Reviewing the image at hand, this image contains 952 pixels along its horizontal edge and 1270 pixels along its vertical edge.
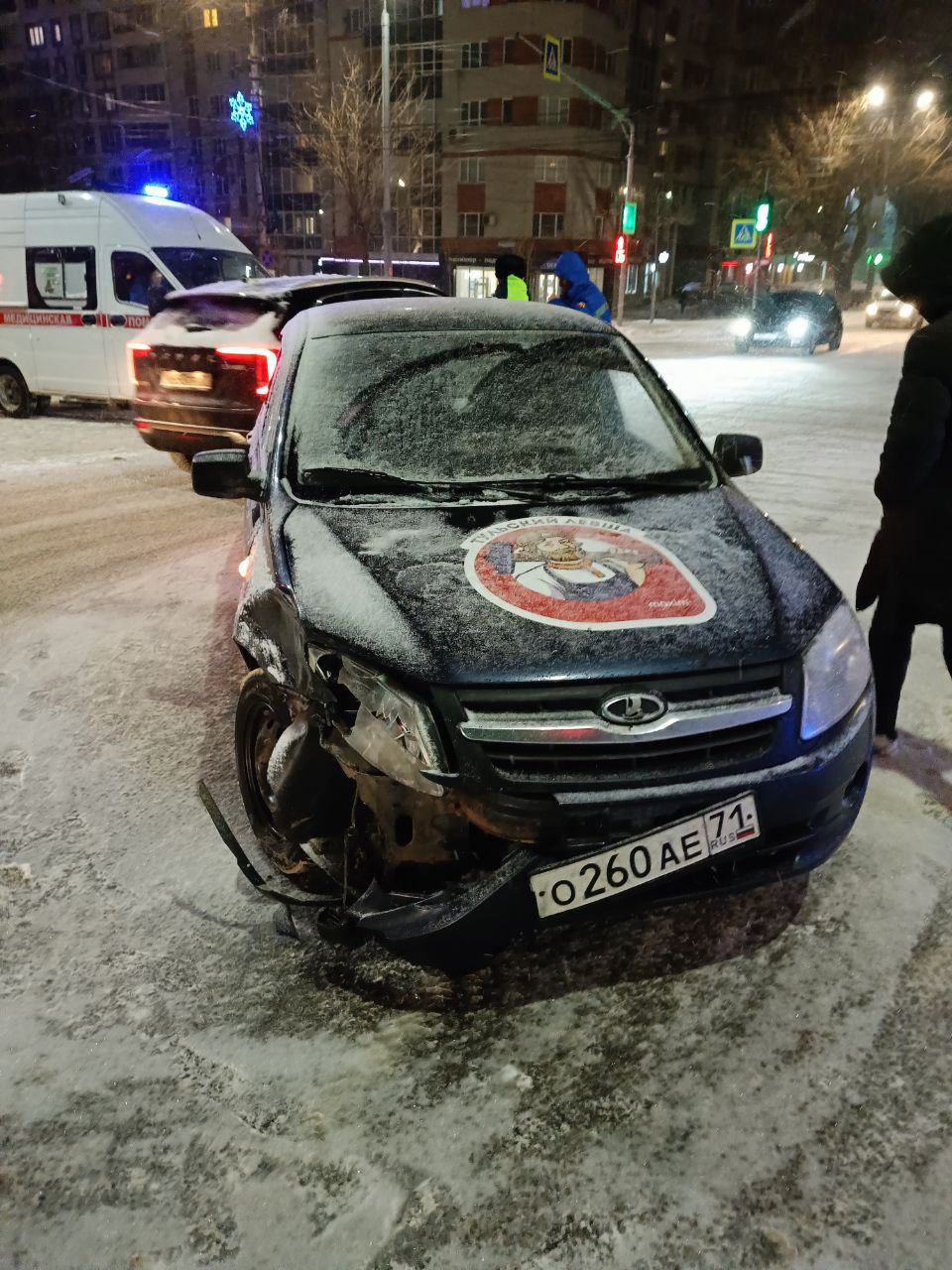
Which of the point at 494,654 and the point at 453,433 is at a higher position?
the point at 453,433

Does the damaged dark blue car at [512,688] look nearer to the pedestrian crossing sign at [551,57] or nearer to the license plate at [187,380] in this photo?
the license plate at [187,380]

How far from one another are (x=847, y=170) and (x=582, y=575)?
172 feet

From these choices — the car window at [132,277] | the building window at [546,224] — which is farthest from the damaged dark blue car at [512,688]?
the building window at [546,224]

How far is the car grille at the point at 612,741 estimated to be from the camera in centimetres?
212

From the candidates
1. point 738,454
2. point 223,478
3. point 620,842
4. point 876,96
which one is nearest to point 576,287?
point 738,454

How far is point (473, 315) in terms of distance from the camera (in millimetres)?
3783

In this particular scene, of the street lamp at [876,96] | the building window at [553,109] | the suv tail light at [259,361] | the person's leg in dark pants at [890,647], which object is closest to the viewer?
the person's leg in dark pants at [890,647]

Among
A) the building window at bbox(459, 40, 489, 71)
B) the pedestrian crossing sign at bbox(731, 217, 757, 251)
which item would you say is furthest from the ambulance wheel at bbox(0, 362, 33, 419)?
the building window at bbox(459, 40, 489, 71)

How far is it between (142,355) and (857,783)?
714 centimetres

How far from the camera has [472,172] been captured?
46.4 metres

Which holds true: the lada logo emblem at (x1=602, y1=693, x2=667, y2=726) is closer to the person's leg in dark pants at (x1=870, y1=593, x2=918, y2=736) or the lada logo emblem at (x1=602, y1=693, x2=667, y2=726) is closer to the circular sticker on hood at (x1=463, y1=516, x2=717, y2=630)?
the circular sticker on hood at (x1=463, y1=516, x2=717, y2=630)

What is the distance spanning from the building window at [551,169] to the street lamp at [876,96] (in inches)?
549

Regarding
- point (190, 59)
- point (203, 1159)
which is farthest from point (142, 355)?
point (190, 59)

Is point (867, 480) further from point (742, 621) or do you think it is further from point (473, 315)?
point (742, 621)
